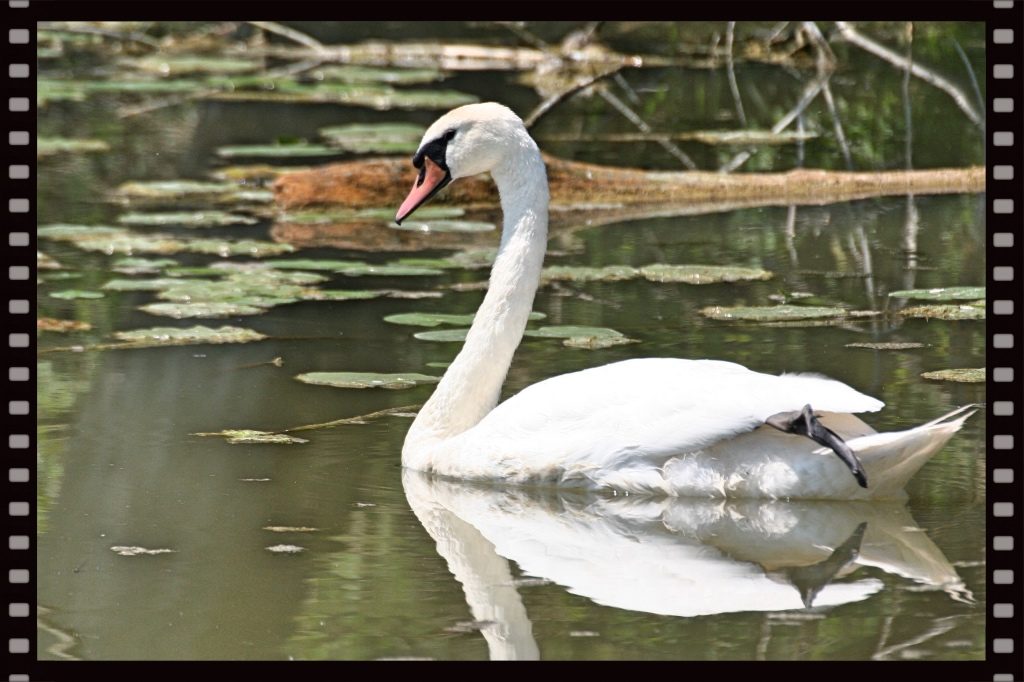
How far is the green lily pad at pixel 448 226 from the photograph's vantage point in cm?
1143

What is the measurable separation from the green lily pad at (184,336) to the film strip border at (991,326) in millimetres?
3250

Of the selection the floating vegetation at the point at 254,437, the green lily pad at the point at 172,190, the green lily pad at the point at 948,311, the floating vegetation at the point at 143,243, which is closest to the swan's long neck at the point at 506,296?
the floating vegetation at the point at 254,437

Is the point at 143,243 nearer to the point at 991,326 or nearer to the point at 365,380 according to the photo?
the point at 365,380

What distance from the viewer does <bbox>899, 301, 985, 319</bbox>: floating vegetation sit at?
28.7ft

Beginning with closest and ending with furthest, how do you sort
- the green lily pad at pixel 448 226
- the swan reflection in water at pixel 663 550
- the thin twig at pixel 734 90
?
1. the swan reflection in water at pixel 663 550
2. the green lily pad at pixel 448 226
3. the thin twig at pixel 734 90

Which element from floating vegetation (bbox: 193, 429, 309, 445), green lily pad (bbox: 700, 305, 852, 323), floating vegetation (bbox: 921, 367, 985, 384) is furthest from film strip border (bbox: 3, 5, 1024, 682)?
green lily pad (bbox: 700, 305, 852, 323)

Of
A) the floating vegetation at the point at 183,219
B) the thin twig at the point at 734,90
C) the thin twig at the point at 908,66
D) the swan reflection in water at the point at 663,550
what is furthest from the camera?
the thin twig at the point at 734,90

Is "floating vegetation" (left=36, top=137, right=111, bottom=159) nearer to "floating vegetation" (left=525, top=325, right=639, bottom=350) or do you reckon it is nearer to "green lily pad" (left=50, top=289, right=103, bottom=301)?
"green lily pad" (left=50, top=289, right=103, bottom=301)

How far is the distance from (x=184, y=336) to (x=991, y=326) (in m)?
4.67

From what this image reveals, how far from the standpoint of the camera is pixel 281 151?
14.2 meters

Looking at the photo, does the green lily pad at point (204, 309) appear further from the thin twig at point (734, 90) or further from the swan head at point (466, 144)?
the thin twig at point (734, 90)

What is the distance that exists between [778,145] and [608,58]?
20.1 feet
